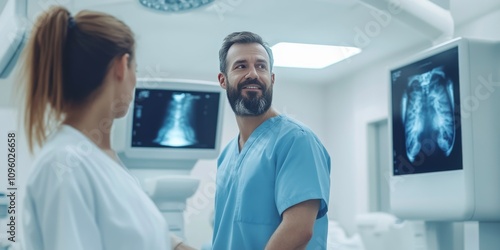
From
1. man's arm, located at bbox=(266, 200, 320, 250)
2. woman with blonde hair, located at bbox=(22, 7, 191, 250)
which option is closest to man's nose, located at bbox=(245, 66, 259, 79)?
man's arm, located at bbox=(266, 200, 320, 250)

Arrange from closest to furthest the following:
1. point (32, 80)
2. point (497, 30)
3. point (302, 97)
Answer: point (32, 80) < point (497, 30) < point (302, 97)

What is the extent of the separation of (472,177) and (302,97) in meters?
2.45

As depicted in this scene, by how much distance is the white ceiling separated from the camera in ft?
8.56

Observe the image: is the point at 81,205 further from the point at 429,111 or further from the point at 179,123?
the point at 179,123

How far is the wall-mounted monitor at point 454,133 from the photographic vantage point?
148 centimetres

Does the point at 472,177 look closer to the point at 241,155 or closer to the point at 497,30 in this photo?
the point at 241,155

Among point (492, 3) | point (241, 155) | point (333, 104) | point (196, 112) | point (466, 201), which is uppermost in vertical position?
point (492, 3)

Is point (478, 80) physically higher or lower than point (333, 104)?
lower

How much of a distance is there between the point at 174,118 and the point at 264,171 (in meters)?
0.88

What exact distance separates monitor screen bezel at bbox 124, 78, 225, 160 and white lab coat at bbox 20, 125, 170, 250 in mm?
1188

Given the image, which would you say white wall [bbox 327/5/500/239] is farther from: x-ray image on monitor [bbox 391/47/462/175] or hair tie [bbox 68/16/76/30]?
hair tie [bbox 68/16/76/30]

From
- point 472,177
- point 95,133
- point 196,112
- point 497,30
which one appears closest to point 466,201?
point 472,177

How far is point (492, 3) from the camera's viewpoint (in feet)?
A: 7.93

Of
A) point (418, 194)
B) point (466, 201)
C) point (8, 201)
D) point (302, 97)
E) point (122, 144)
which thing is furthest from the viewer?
point (302, 97)
